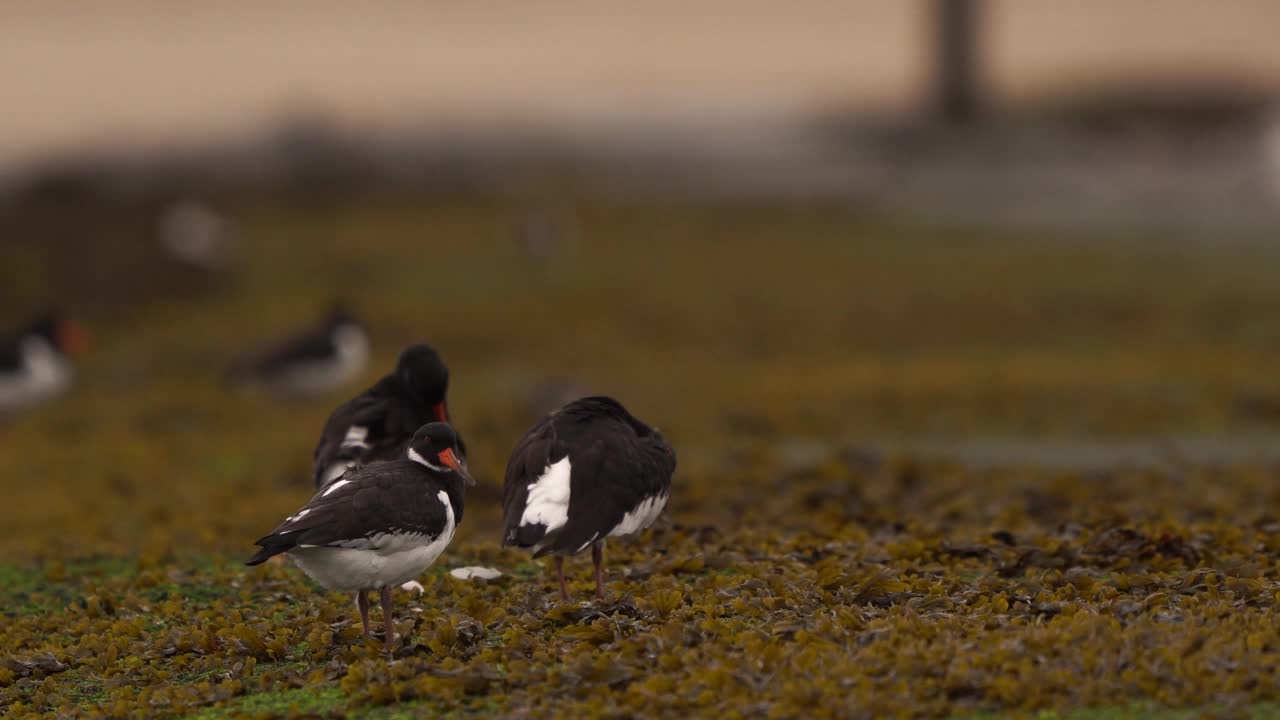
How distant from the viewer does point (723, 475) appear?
723 inches

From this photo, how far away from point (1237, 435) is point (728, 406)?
276 inches

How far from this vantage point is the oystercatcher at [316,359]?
24609mm

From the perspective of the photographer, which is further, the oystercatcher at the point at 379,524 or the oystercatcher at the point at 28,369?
the oystercatcher at the point at 28,369

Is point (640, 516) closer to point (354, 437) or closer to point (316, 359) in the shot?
point (354, 437)

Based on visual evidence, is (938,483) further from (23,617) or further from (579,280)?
(579,280)

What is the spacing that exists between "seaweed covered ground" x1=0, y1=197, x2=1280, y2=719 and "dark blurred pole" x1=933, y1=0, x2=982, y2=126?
16577 millimetres

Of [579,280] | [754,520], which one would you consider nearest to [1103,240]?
[579,280]

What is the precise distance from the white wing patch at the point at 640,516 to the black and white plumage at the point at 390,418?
2.46m

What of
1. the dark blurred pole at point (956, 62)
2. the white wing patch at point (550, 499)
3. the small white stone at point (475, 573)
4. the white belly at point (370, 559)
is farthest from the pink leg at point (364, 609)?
the dark blurred pole at point (956, 62)

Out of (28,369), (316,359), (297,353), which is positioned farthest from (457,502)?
(28,369)

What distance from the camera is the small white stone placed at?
12039mm

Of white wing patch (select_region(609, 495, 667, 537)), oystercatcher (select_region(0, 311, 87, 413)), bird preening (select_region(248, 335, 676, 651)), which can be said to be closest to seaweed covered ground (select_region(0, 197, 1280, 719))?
white wing patch (select_region(609, 495, 667, 537))

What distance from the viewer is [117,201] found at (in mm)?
46094

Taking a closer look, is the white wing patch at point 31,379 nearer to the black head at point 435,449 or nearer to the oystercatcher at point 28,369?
the oystercatcher at point 28,369
